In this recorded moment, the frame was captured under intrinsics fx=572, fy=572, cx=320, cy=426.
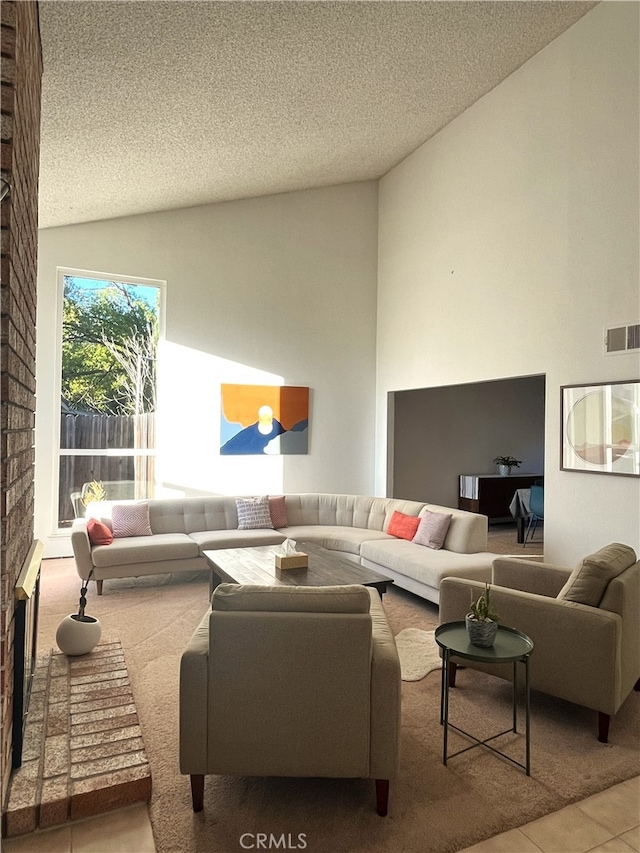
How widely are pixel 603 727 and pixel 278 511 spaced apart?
3.80 meters

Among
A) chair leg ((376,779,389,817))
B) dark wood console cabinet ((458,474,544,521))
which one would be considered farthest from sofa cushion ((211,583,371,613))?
dark wood console cabinet ((458,474,544,521))

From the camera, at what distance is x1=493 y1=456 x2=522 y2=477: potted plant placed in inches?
336

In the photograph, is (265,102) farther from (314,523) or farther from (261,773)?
(261,773)

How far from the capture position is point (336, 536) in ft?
18.6

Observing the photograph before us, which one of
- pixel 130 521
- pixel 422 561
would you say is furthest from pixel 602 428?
pixel 130 521

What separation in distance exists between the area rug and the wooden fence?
12.1 ft

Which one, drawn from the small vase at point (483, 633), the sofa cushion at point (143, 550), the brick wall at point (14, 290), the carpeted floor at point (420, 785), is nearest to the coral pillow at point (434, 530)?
the carpeted floor at point (420, 785)

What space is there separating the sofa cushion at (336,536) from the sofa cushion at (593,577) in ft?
8.78

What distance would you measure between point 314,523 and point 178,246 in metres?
3.55

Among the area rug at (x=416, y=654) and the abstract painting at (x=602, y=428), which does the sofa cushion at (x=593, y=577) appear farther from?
the abstract painting at (x=602, y=428)

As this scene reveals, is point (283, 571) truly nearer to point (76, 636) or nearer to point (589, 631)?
point (76, 636)

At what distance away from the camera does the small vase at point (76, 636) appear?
3.12 meters

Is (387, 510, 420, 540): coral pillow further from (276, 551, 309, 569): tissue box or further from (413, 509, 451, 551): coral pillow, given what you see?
(276, 551, 309, 569): tissue box

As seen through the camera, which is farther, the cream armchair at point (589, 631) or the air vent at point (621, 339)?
the air vent at point (621, 339)
